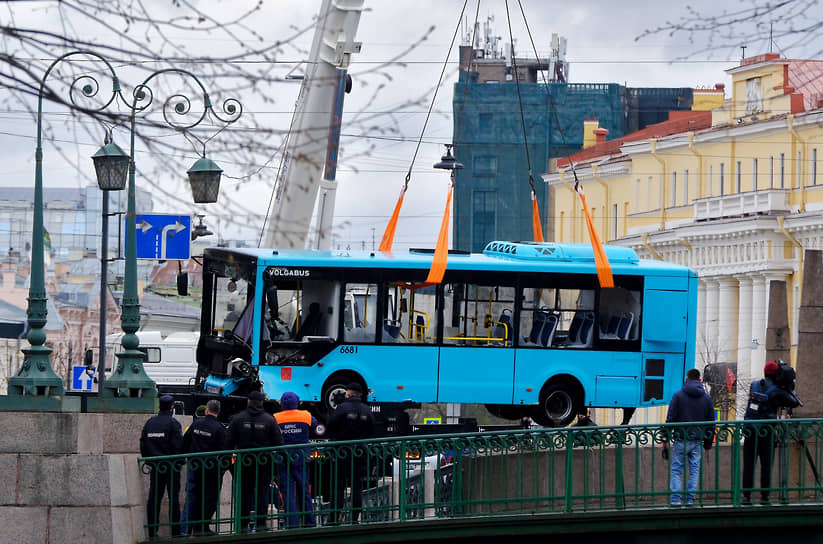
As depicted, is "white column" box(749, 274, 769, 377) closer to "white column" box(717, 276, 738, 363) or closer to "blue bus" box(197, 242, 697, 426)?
"white column" box(717, 276, 738, 363)

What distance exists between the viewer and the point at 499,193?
85.4m

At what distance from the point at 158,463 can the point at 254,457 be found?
908mm

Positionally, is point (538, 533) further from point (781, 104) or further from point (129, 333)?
point (781, 104)

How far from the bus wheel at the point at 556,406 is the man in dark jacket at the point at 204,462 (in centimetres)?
821

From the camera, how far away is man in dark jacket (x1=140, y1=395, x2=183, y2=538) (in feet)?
58.8

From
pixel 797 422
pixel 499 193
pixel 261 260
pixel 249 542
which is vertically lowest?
pixel 249 542

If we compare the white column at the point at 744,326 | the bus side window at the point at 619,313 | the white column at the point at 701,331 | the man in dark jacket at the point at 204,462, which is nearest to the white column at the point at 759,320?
the white column at the point at 744,326

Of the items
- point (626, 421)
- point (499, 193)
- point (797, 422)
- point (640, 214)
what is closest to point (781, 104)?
point (640, 214)

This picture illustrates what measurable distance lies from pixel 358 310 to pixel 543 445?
6.83 metres

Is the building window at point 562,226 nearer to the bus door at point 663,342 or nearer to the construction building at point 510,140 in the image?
the construction building at point 510,140

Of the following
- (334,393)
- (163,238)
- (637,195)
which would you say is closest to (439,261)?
(334,393)

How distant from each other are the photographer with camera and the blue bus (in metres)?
6.13

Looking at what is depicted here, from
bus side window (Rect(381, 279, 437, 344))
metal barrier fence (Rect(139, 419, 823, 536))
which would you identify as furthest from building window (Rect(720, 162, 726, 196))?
metal barrier fence (Rect(139, 419, 823, 536))

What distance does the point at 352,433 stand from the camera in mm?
19016
